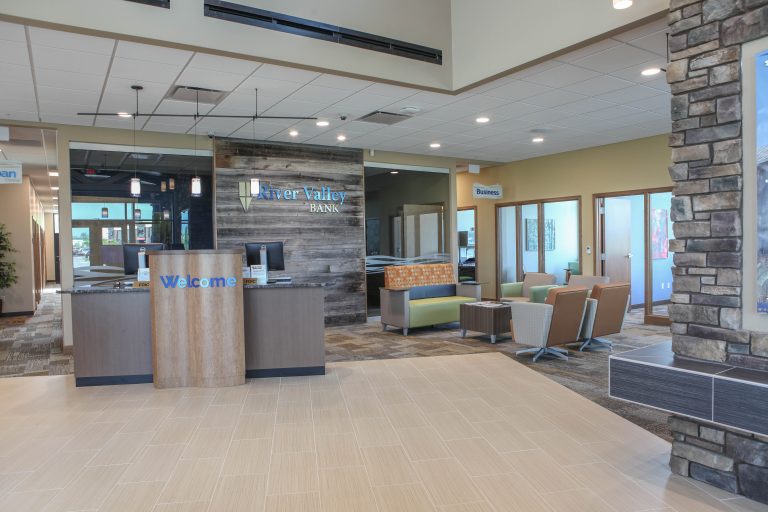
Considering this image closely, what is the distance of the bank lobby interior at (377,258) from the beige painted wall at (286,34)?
0.03 m

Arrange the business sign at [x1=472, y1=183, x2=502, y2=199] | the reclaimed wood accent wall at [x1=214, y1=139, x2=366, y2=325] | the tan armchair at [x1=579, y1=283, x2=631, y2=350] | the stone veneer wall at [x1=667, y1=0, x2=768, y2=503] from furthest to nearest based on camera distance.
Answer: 1. the business sign at [x1=472, y1=183, x2=502, y2=199]
2. the reclaimed wood accent wall at [x1=214, y1=139, x2=366, y2=325]
3. the tan armchair at [x1=579, y1=283, x2=631, y2=350]
4. the stone veneer wall at [x1=667, y1=0, x2=768, y2=503]

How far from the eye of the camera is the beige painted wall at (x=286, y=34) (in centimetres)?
420

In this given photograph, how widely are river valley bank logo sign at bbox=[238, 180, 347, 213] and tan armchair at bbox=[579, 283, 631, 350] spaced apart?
4634 millimetres

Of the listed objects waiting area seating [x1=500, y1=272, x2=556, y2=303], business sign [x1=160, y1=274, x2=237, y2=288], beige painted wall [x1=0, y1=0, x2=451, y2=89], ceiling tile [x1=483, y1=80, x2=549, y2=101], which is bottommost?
waiting area seating [x1=500, y1=272, x2=556, y2=303]

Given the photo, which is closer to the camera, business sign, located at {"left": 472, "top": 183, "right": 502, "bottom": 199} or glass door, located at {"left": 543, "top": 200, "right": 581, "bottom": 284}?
glass door, located at {"left": 543, "top": 200, "right": 581, "bottom": 284}

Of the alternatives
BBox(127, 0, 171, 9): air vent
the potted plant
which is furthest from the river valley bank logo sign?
the potted plant

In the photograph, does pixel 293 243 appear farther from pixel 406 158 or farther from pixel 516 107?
pixel 516 107

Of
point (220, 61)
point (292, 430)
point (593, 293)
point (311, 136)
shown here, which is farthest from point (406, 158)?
point (292, 430)

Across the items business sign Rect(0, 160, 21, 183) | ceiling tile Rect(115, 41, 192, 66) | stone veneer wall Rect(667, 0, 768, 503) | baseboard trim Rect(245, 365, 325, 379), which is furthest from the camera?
business sign Rect(0, 160, 21, 183)

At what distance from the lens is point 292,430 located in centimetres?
386

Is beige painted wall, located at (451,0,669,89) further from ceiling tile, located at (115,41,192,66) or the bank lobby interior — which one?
ceiling tile, located at (115,41,192,66)

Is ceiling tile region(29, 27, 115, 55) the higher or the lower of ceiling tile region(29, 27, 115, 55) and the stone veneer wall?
the higher

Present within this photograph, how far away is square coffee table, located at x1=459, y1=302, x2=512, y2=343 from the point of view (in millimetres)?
7281

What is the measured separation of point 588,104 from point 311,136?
4.20 m
